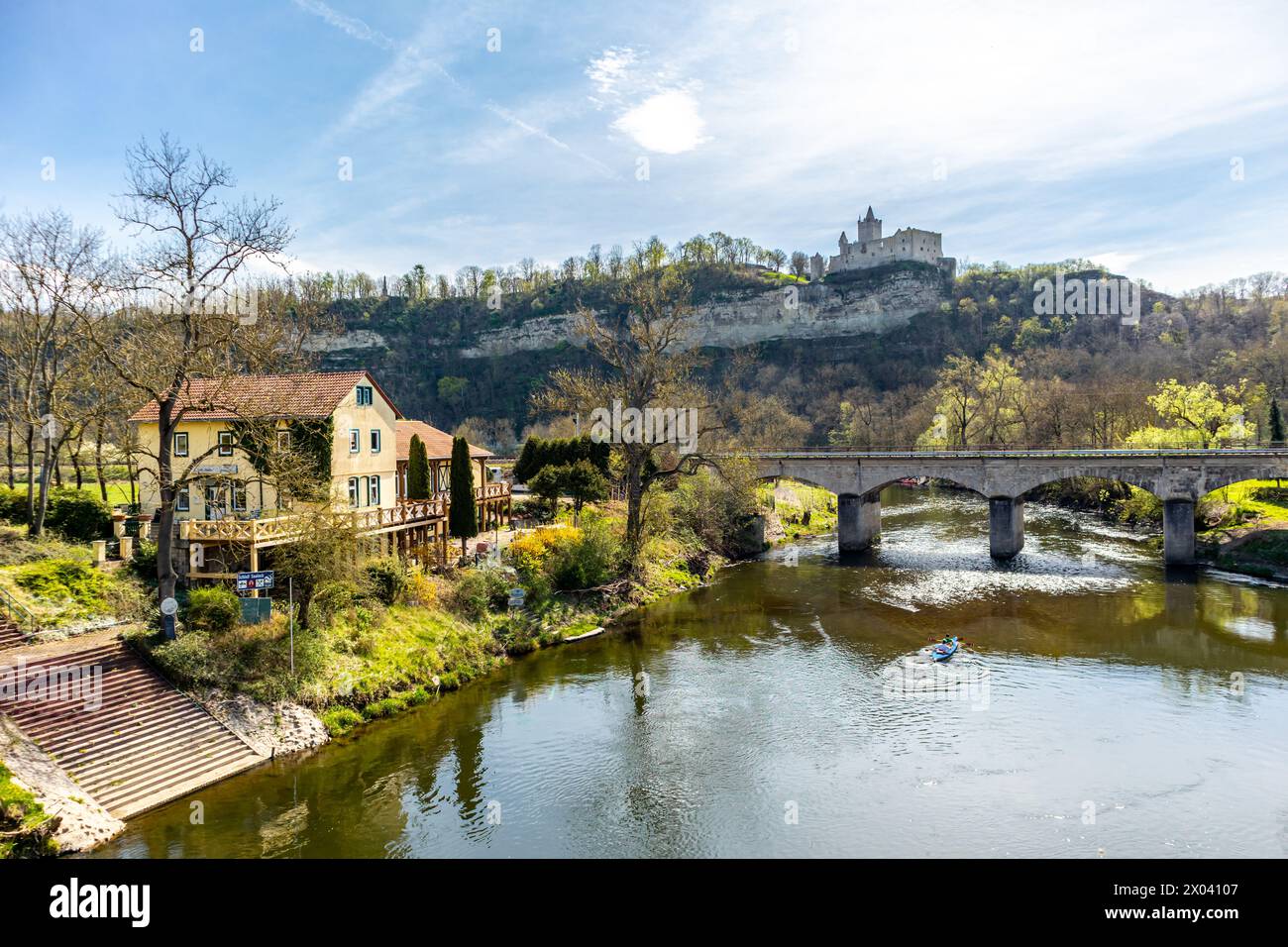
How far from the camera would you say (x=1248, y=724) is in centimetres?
2027

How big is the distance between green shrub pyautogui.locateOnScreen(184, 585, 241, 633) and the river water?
15.5 ft

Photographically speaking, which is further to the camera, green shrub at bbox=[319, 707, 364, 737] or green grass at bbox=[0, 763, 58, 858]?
green shrub at bbox=[319, 707, 364, 737]

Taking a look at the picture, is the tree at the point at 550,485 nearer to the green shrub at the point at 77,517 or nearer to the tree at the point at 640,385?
the tree at the point at 640,385

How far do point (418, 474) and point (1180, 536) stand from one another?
39148 mm

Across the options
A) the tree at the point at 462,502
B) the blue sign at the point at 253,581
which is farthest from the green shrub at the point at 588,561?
the blue sign at the point at 253,581

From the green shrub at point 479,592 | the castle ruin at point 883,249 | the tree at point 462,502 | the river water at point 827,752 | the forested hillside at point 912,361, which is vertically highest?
the castle ruin at point 883,249

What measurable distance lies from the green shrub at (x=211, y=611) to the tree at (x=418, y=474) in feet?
38.7

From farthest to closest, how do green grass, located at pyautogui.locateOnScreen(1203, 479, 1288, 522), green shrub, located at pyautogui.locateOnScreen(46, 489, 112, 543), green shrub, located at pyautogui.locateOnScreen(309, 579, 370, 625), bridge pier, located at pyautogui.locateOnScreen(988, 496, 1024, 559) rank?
green grass, located at pyautogui.locateOnScreen(1203, 479, 1288, 522) → bridge pier, located at pyautogui.locateOnScreen(988, 496, 1024, 559) → green shrub, located at pyautogui.locateOnScreen(46, 489, 112, 543) → green shrub, located at pyautogui.locateOnScreen(309, 579, 370, 625)

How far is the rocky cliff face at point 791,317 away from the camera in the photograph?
13612cm

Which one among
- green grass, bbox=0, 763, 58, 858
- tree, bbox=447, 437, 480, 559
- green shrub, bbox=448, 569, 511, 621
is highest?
tree, bbox=447, 437, 480, 559

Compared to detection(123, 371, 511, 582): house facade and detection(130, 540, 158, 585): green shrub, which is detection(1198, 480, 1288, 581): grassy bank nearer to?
detection(123, 371, 511, 582): house facade

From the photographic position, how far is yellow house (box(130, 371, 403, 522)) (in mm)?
26062

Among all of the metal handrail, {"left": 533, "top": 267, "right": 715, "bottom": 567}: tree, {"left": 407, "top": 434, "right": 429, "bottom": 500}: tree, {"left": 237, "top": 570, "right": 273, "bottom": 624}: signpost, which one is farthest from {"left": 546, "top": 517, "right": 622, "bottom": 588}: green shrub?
the metal handrail
